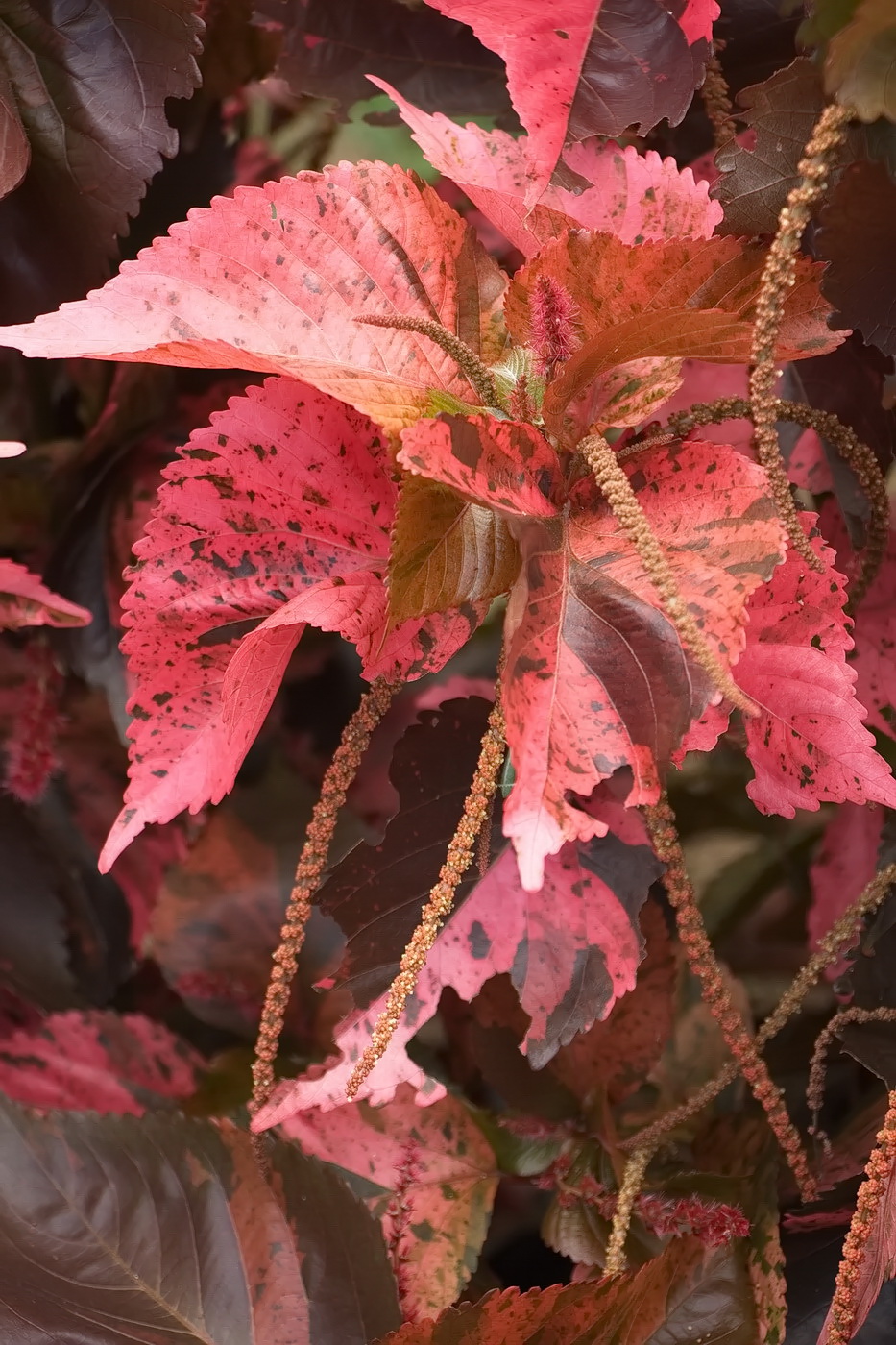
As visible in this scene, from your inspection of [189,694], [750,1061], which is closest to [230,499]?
[189,694]

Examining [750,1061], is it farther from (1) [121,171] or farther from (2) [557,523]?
(1) [121,171]

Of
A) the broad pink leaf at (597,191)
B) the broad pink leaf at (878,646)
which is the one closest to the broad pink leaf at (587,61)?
the broad pink leaf at (597,191)

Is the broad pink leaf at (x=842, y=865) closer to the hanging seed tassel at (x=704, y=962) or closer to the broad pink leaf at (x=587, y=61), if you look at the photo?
the hanging seed tassel at (x=704, y=962)

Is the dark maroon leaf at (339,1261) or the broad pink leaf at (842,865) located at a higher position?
the broad pink leaf at (842,865)

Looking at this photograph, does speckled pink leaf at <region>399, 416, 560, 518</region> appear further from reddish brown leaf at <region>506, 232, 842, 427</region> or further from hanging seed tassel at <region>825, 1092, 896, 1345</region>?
hanging seed tassel at <region>825, 1092, 896, 1345</region>

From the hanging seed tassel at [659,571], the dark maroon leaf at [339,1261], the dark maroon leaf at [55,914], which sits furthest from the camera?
the dark maroon leaf at [55,914]

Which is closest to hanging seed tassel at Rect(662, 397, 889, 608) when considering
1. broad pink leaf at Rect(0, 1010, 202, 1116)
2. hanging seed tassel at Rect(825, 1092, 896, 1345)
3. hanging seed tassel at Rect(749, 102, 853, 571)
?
hanging seed tassel at Rect(749, 102, 853, 571)
